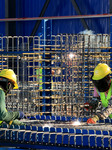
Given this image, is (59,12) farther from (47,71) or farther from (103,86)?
(103,86)

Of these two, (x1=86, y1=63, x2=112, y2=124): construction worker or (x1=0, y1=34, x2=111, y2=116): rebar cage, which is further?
(x1=0, y1=34, x2=111, y2=116): rebar cage

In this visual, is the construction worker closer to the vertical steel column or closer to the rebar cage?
the rebar cage

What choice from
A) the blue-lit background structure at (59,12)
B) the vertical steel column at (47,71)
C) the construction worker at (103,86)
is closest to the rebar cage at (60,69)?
the vertical steel column at (47,71)

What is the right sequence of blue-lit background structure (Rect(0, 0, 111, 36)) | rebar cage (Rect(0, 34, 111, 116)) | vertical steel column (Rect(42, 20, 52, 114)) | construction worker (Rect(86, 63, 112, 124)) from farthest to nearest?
1. blue-lit background structure (Rect(0, 0, 111, 36))
2. vertical steel column (Rect(42, 20, 52, 114))
3. rebar cage (Rect(0, 34, 111, 116))
4. construction worker (Rect(86, 63, 112, 124))

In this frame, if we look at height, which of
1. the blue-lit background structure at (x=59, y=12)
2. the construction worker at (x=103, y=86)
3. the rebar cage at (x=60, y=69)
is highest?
the blue-lit background structure at (x=59, y=12)

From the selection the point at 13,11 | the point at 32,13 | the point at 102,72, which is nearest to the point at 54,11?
the point at 32,13

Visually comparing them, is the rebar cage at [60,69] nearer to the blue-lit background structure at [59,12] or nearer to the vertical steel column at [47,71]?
the vertical steel column at [47,71]

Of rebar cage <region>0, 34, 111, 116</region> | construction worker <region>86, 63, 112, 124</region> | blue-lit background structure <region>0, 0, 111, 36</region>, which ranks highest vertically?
blue-lit background structure <region>0, 0, 111, 36</region>

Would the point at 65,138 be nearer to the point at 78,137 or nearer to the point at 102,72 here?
the point at 78,137

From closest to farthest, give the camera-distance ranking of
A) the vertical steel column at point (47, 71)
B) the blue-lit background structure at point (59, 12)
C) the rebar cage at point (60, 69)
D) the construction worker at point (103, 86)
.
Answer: the construction worker at point (103, 86)
the rebar cage at point (60, 69)
the vertical steel column at point (47, 71)
the blue-lit background structure at point (59, 12)

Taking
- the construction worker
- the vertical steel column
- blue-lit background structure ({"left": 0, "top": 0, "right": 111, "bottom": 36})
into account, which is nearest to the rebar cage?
the vertical steel column

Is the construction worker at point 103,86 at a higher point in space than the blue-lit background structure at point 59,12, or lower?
lower

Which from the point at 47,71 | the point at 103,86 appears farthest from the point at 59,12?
the point at 103,86

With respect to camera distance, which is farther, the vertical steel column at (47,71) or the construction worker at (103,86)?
the vertical steel column at (47,71)
